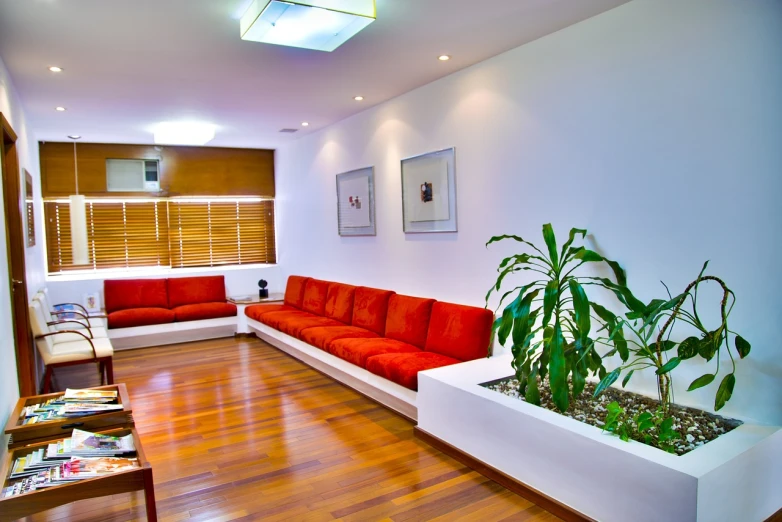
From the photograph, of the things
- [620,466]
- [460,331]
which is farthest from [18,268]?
[620,466]

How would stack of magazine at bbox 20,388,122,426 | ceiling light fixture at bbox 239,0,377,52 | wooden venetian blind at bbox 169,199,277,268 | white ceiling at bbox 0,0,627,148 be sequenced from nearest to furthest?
ceiling light fixture at bbox 239,0,377,52, stack of magazine at bbox 20,388,122,426, white ceiling at bbox 0,0,627,148, wooden venetian blind at bbox 169,199,277,268

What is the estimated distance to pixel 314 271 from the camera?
24.0 ft

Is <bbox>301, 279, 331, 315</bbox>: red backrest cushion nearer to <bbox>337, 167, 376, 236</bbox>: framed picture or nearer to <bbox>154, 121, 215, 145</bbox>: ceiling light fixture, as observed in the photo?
<bbox>337, 167, 376, 236</bbox>: framed picture

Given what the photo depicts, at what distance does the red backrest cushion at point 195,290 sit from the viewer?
7.75 metres

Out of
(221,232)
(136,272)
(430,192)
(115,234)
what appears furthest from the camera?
(221,232)

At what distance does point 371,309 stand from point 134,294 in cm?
395

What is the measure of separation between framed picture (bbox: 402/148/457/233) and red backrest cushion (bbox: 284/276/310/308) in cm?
235

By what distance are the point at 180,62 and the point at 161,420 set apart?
276cm

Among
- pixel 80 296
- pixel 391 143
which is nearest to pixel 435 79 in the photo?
pixel 391 143

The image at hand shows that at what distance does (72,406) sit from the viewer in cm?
310

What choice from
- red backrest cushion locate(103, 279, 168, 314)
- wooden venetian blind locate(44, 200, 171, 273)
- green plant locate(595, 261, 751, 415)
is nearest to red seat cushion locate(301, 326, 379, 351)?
Result: green plant locate(595, 261, 751, 415)

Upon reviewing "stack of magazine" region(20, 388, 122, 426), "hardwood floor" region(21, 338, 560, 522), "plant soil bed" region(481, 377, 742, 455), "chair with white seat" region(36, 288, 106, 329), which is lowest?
"hardwood floor" region(21, 338, 560, 522)

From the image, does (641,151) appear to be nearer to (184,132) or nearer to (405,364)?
(405,364)

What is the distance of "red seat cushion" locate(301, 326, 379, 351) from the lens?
16.9ft
